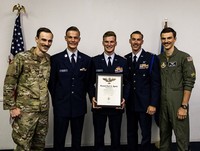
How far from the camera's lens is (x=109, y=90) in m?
2.68

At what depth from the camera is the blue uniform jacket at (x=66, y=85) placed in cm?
263

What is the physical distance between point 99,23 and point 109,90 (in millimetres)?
1319

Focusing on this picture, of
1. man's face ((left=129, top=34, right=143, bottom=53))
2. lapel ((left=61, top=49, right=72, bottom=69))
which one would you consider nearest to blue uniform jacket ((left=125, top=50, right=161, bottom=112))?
man's face ((left=129, top=34, right=143, bottom=53))

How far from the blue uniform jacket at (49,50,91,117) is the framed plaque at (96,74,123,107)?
0.21 m

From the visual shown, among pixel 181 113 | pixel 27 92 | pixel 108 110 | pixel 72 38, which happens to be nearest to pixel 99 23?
pixel 72 38

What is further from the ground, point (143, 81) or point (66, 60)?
point (66, 60)

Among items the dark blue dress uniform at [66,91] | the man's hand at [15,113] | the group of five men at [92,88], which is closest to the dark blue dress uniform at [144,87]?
the group of five men at [92,88]

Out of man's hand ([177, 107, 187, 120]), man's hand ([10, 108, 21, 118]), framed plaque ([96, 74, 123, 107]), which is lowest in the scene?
man's hand ([177, 107, 187, 120])

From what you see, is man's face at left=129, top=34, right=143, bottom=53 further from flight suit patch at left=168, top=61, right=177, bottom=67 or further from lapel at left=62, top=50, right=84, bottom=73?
lapel at left=62, top=50, right=84, bottom=73

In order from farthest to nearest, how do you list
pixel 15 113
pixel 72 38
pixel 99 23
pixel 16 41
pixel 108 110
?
pixel 99 23 → pixel 16 41 → pixel 108 110 → pixel 72 38 → pixel 15 113

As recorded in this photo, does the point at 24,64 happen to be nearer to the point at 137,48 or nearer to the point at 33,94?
the point at 33,94

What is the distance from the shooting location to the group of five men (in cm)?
239

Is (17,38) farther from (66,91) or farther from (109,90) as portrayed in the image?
(109,90)

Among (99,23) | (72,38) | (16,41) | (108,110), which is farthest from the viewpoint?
(99,23)
